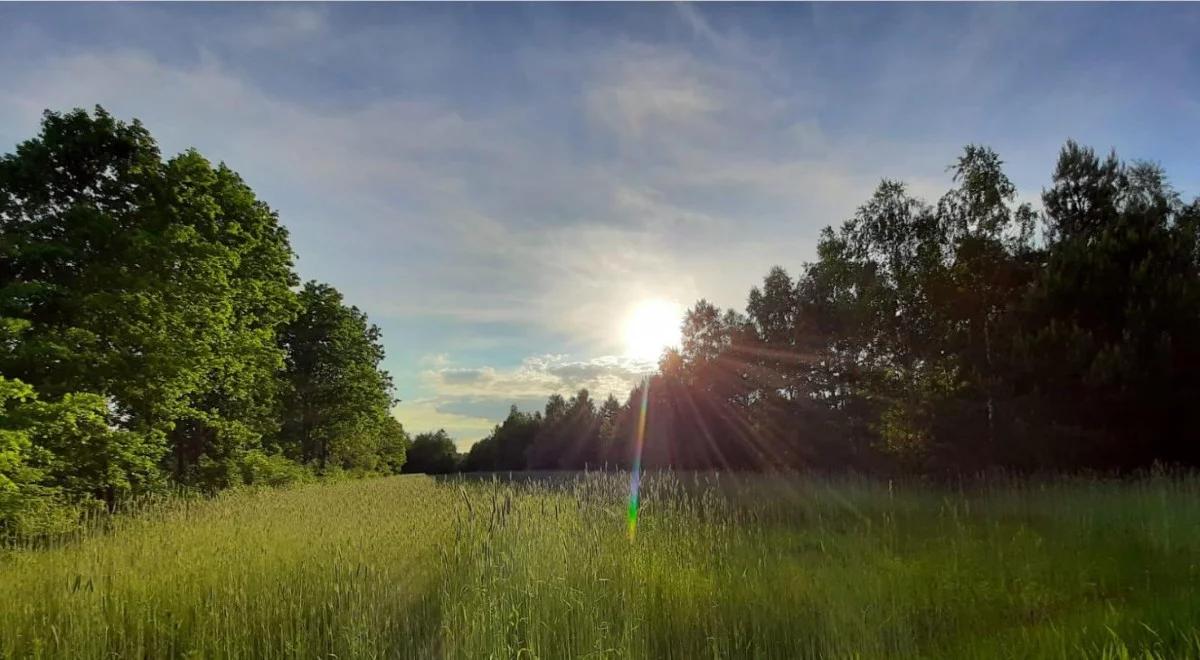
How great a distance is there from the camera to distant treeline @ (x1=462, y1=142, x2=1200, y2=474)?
1339 cm

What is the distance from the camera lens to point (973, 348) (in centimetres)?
1620

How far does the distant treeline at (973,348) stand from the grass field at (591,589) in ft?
20.8

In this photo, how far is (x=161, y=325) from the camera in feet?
40.7

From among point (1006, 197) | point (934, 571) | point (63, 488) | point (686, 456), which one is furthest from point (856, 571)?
point (686, 456)

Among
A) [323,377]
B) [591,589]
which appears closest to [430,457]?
[323,377]

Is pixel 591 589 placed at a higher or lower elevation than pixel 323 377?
lower

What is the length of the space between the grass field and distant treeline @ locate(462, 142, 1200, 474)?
6.33 m

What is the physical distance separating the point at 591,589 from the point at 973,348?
15.1 metres

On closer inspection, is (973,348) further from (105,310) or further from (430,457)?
(430,457)

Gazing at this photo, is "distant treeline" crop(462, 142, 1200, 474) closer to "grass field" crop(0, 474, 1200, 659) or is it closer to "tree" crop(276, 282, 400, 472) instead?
"grass field" crop(0, 474, 1200, 659)

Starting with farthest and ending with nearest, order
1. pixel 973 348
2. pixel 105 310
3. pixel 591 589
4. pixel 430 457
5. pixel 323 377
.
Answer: pixel 430 457, pixel 323 377, pixel 973 348, pixel 105 310, pixel 591 589

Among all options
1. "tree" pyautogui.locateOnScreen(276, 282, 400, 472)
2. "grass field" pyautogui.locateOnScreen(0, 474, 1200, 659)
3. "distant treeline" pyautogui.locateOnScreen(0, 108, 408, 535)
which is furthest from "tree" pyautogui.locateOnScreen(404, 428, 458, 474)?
"grass field" pyautogui.locateOnScreen(0, 474, 1200, 659)

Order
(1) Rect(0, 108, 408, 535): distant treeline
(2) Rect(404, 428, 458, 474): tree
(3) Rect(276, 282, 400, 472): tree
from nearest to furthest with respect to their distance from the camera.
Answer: (1) Rect(0, 108, 408, 535): distant treeline → (3) Rect(276, 282, 400, 472): tree → (2) Rect(404, 428, 458, 474): tree

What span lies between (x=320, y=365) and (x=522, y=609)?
27215mm
